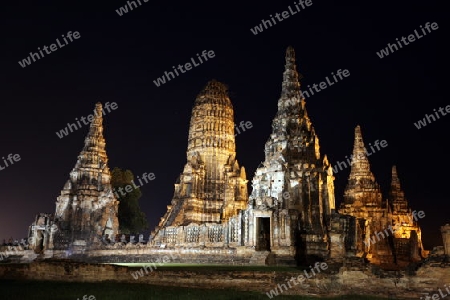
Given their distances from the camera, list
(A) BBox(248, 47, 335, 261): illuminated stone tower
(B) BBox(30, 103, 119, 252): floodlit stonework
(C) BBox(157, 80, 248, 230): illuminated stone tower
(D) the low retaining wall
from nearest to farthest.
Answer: (D) the low retaining wall
(A) BBox(248, 47, 335, 261): illuminated stone tower
(B) BBox(30, 103, 119, 252): floodlit stonework
(C) BBox(157, 80, 248, 230): illuminated stone tower

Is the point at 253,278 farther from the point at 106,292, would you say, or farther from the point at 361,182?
the point at 361,182

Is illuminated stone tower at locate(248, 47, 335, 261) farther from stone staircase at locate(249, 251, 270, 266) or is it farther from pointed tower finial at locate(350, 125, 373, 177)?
pointed tower finial at locate(350, 125, 373, 177)

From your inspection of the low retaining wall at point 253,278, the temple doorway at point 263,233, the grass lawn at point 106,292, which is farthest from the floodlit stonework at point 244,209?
the grass lawn at point 106,292

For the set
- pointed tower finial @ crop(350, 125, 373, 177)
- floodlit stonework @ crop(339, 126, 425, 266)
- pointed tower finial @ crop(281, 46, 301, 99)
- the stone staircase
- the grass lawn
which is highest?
pointed tower finial @ crop(281, 46, 301, 99)

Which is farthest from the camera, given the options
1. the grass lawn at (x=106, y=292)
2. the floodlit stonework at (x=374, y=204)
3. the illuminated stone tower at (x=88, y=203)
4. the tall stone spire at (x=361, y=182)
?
the tall stone spire at (x=361, y=182)

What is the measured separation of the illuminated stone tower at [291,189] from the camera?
1204 inches

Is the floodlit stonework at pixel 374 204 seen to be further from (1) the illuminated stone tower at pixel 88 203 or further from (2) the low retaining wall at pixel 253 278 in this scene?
(2) the low retaining wall at pixel 253 278

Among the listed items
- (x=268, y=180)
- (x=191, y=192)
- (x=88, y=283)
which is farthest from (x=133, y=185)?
(x=88, y=283)

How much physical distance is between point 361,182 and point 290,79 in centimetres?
2158

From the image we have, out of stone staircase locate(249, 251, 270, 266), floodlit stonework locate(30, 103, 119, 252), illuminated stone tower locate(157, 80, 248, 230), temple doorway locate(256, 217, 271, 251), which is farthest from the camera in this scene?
illuminated stone tower locate(157, 80, 248, 230)

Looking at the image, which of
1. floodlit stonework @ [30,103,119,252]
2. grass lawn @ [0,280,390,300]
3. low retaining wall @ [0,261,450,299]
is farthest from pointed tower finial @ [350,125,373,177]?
grass lawn @ [0,280,390,300]

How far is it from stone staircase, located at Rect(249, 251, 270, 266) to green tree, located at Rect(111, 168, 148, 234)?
103ft

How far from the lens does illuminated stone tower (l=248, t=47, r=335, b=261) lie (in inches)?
1204

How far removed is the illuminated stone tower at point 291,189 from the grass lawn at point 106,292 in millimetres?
11132
